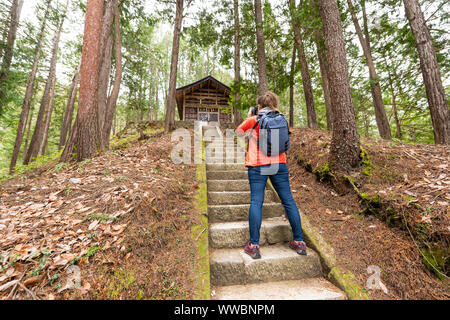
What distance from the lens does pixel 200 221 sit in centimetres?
278

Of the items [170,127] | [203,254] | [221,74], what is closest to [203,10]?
[170,127]

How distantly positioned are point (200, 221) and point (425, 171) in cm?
363

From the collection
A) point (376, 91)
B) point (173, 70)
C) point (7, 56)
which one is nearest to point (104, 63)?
point (173, 70)

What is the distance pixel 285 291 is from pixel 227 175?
262 cm

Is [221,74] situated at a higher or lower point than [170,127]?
higher

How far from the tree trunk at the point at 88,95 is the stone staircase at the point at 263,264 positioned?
12.1 ft

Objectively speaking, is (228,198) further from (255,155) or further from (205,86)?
(205,86)

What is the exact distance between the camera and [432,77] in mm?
4496

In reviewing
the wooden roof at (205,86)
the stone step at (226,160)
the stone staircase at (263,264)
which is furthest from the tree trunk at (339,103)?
the wooden roof at (205,86)

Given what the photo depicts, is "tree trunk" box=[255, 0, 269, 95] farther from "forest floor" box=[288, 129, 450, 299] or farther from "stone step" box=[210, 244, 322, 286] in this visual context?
"stone step" box=[210, 244, 322, 286]

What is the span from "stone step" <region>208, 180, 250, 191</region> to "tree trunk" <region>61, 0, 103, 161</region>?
10.4 ft

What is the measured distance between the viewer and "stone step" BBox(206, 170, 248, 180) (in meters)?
4.39

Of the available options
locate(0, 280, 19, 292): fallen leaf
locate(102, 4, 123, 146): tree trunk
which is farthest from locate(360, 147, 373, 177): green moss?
locate(102, 4, 123, 146): tree trunk
